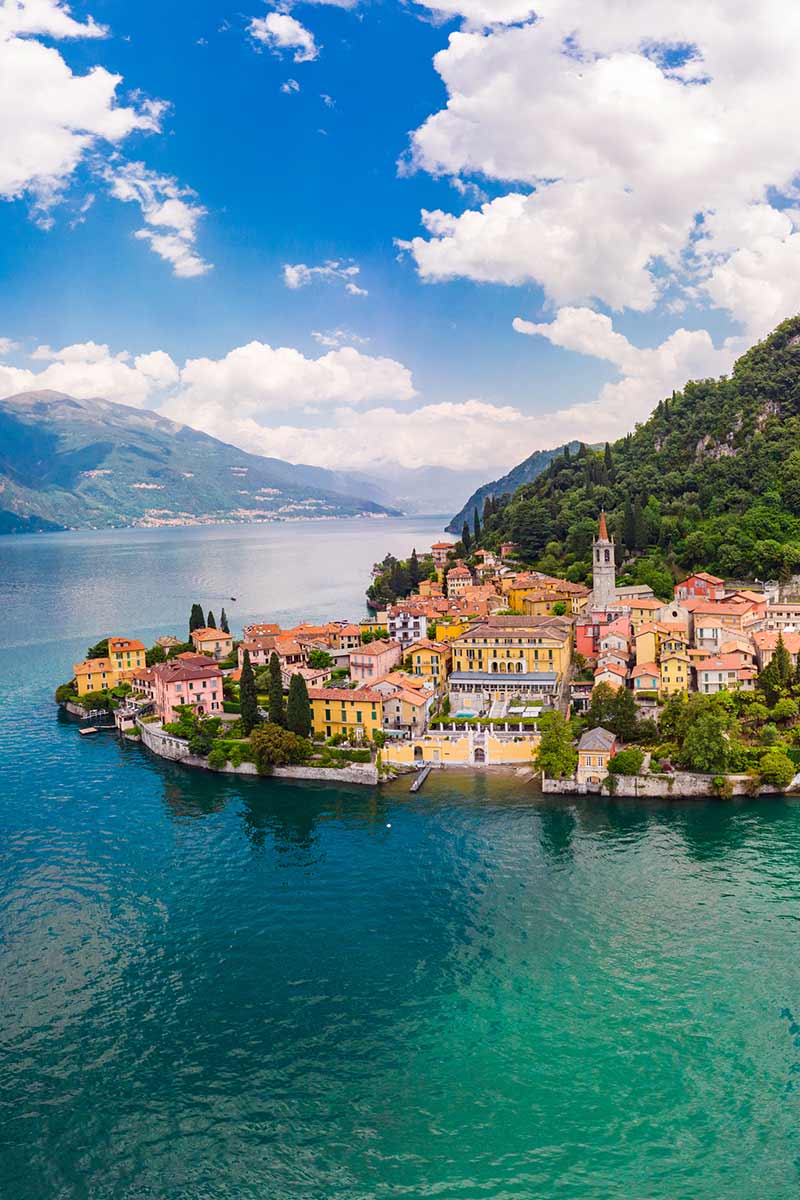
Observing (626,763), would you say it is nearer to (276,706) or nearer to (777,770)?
(777,770)

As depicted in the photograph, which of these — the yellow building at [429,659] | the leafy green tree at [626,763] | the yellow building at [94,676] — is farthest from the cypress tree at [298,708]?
the yellow building at [94,676]

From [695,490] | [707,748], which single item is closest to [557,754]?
[707,748]

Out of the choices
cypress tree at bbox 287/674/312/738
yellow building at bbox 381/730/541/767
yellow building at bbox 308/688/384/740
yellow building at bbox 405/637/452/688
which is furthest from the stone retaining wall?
yellow building at bbox 405/637/452/688

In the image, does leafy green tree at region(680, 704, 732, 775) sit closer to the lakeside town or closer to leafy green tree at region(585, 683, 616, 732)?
the lakeside town

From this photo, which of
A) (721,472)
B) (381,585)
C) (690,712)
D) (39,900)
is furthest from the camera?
(381,585)

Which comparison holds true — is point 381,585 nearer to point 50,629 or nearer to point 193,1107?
point 50,629

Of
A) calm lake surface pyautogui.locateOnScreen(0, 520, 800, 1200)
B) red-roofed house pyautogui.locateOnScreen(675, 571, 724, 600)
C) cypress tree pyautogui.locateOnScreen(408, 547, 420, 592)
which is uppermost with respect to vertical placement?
cypress tree pyautogui.locateOnScreen(408, 547, 420, 592)

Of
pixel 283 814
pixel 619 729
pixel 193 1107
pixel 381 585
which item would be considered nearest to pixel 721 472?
pixel 381 585

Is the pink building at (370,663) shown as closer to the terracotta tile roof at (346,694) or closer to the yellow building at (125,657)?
the terracotta tile roof at (346,694)
